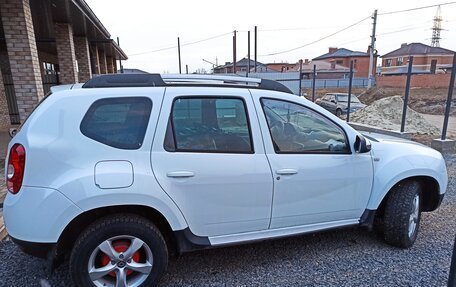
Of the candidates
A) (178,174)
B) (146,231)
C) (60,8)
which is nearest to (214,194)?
(178,174)

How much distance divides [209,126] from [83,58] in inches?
411

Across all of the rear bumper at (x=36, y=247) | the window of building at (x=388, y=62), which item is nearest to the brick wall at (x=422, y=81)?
the window of building at (x=388, y=62)

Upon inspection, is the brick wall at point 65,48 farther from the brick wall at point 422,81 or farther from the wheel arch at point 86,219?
the brick wall at point 422,81

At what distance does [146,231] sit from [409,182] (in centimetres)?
267

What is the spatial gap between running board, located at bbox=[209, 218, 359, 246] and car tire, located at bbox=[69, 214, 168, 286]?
485 mm

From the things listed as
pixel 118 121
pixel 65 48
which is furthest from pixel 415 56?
pixel 118 121

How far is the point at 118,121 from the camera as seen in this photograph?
2.31 meters

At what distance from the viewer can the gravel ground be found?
2609mm

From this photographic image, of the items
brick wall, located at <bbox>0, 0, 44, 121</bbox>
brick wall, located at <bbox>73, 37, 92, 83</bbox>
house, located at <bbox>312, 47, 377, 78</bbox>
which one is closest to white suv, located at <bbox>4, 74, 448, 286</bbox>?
brick wall, located at <bbox>0, 0, 44, 121</bbox>

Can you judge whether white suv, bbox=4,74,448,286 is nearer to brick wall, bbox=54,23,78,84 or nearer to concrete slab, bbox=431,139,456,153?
concrete slab, bbox=431,139,456,153

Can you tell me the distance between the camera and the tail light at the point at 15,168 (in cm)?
211

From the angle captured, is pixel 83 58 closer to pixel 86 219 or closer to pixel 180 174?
pixel 86 219

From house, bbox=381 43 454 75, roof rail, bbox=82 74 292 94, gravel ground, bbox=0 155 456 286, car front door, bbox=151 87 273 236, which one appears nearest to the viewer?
car front door, bbox=151 87 273 236

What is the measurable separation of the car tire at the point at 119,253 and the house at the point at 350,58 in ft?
192
